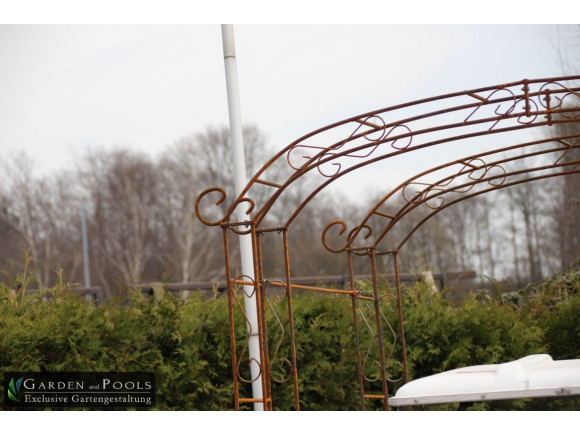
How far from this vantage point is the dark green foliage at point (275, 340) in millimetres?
5629

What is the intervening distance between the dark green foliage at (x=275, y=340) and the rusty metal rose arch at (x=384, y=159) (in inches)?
5.4

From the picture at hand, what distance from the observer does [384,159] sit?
14383mm

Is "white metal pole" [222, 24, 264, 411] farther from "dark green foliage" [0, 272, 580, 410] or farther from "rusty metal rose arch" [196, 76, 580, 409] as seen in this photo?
"dark green foliage" [0, 272, 580, 410]

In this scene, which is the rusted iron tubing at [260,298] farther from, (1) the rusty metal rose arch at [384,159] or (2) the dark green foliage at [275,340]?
(2) the dark green foliage at [275,340]

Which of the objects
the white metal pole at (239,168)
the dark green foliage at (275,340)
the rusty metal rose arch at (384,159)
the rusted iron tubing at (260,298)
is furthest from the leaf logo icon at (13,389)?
the rusted iron tubing at (260,298)

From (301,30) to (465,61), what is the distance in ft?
16.4

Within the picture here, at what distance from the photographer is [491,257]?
22219 millimetres

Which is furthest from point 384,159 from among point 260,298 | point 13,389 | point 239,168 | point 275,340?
point 260,298

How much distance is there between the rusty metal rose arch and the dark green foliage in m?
0.14

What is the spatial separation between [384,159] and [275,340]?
8702 millimetres

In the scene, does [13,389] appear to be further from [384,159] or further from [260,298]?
[384,159]

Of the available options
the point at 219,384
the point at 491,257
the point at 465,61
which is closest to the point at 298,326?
the point at 219,384
